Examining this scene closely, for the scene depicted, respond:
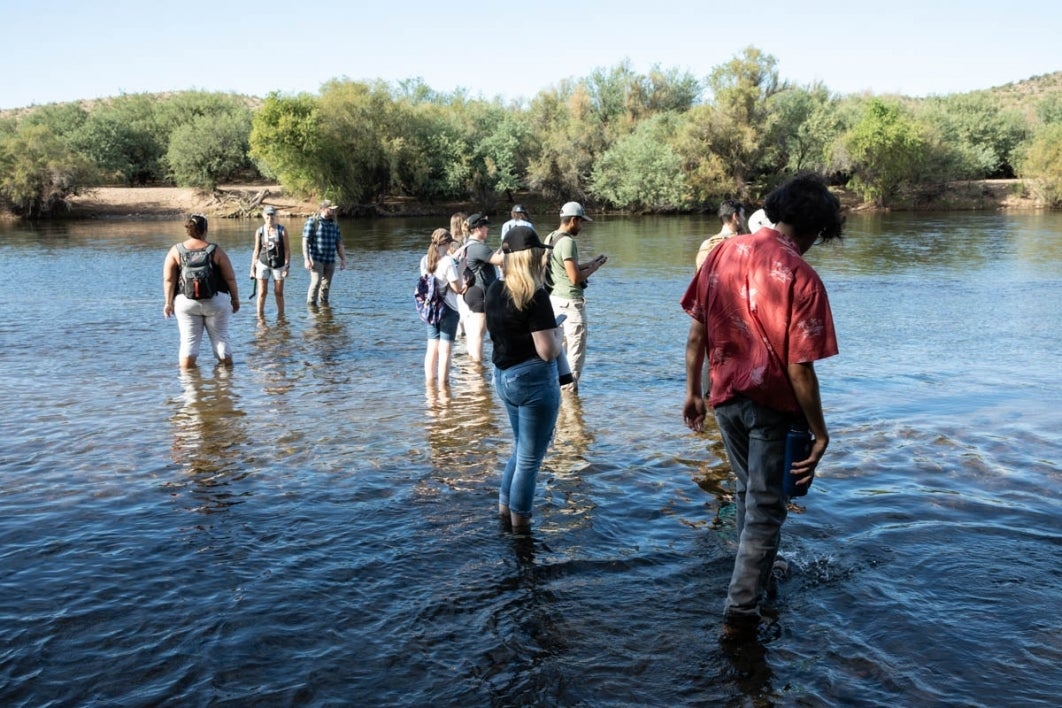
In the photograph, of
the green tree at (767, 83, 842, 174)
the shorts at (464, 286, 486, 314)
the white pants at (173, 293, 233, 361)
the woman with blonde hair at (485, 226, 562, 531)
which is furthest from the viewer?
the green tree at (767, 83, 842, 174)

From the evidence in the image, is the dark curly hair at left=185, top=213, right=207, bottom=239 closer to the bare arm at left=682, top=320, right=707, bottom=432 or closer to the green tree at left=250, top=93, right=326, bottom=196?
the bare arm at left=682, top=320, right=707, bottom=432

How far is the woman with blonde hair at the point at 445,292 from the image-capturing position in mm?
9141

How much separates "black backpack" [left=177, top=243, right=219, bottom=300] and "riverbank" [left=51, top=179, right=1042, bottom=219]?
4696cm

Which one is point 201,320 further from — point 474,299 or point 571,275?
point 474,299

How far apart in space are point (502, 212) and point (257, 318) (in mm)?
46255

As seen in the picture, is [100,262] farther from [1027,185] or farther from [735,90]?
[1027,185]

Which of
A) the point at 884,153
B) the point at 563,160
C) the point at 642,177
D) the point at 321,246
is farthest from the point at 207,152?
the point at 321,246

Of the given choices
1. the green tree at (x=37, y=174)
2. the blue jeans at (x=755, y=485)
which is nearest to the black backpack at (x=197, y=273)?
the blue jeans at (x=755, y=485)

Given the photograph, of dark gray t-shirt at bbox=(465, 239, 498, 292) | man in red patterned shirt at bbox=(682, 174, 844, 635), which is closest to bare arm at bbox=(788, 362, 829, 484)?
man in red patterned shirt at bbox=(682, 174, 844, 635)

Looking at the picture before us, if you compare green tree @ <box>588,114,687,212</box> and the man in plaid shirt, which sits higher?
green tree @ <box>588,114,687,212</box>

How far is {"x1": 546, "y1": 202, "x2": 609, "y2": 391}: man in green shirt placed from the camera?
8688mm

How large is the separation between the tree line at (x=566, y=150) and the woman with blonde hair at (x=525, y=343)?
50.1m

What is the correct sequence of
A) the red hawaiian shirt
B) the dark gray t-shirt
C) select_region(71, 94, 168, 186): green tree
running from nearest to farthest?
the red hawaiian shirt
the dark gray t-shirt
select_region(71, 94, 168, 186): green tree

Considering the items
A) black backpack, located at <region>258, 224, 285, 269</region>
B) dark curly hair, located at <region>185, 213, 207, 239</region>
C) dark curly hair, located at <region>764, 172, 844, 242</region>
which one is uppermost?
dark curly hair, located at <region>764, 172, 844, 242</region>
